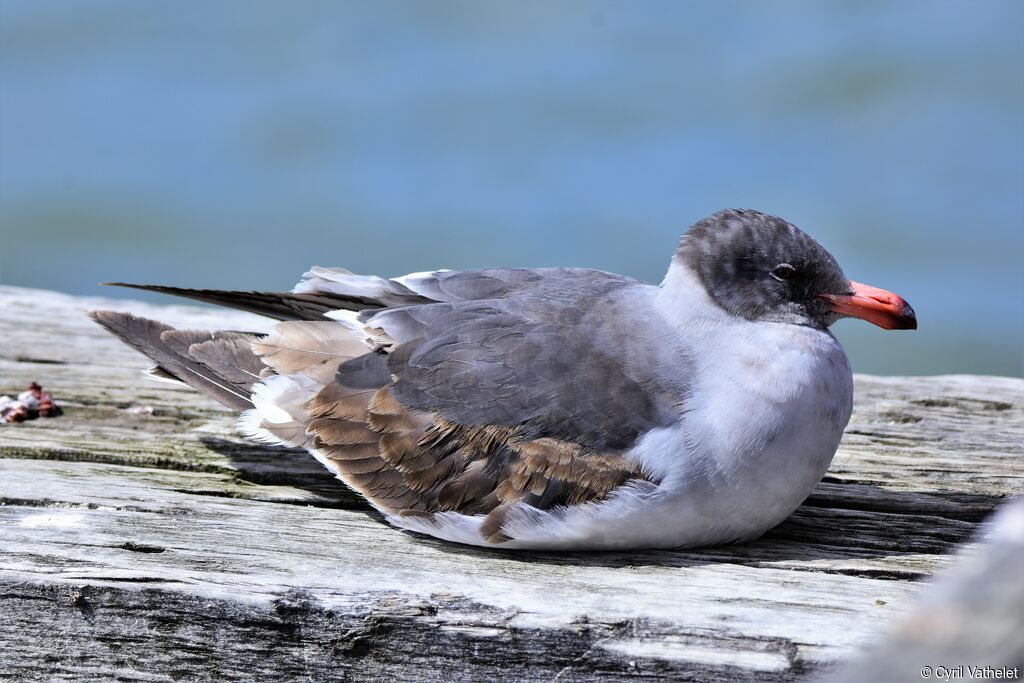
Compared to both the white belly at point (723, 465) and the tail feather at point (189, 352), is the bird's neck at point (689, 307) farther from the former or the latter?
the tail feather at point (189, 352)

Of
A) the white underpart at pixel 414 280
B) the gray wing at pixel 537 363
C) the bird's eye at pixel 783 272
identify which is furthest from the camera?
the white underpart at pixel 414 280

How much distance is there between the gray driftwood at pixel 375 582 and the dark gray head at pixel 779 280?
602mm

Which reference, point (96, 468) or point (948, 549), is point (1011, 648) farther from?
point (96, 468)

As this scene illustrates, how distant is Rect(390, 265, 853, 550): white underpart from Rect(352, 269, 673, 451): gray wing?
0.40 feet

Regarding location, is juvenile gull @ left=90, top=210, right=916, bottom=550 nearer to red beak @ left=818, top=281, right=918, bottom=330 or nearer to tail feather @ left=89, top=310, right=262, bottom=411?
red beak @ left=818, top=281, right=918, bottom=330

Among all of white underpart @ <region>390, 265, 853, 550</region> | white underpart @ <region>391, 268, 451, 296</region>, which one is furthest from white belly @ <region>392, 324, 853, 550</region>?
white underpart @ <region>391, 268, 451, 296</region>

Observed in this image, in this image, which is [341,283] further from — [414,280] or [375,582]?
[375,582]

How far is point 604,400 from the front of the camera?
3176 millimetres

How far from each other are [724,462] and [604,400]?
35 cm

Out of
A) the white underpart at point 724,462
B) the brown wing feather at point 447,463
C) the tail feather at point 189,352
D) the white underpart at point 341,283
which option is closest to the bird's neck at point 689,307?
the white underpart at point 724,462

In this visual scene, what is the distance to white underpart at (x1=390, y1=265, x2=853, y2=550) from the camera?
306cm

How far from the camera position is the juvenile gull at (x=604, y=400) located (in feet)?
A: 10.1

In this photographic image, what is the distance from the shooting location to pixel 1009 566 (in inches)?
57.9

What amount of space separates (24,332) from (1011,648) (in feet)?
14.3
